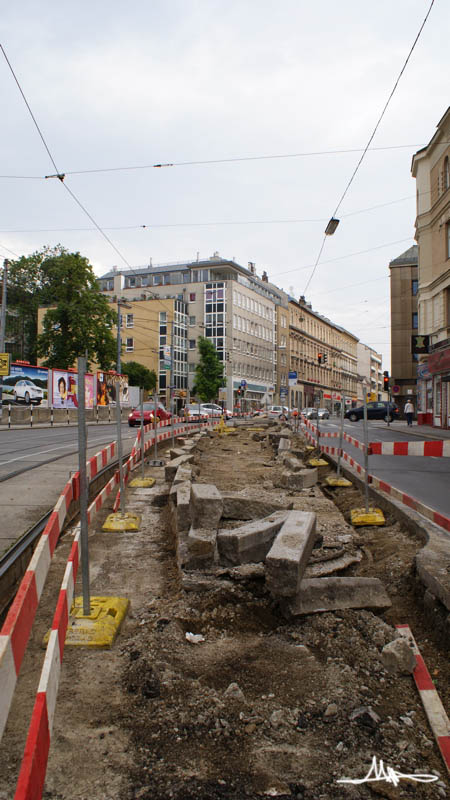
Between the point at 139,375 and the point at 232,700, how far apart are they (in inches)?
2836

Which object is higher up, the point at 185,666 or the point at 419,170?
the point at 419,170

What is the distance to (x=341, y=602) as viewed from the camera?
13.9ft

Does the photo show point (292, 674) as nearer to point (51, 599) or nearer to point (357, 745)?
point (357, 745)

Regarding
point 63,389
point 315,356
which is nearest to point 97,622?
point 63,389

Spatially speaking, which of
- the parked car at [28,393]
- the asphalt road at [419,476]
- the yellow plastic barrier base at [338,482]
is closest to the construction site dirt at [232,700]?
the asphalt road at [419,476]

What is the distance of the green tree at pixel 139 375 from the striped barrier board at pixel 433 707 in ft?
230

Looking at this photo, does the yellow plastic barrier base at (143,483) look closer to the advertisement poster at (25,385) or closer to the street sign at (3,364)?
the street sign at (3,364)

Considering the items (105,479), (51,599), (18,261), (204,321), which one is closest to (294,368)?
(204,321)

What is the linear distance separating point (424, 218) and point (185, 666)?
37143mm

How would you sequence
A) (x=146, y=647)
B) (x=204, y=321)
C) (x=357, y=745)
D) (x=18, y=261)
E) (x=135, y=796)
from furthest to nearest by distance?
(x=204, y=321) → (x=18, y=261) → (x=146, y=647) → (x=357, y=745) → (x=135, y=796)

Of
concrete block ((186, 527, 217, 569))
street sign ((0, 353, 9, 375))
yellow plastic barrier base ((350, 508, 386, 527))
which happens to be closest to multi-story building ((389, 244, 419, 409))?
street sign ((0, 353, 9, 375))

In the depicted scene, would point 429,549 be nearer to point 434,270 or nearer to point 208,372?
point 434,270

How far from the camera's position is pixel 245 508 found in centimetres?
606
